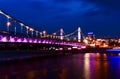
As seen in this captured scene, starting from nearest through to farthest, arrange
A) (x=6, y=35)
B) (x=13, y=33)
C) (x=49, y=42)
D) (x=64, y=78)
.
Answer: (x=64, y=78), (x=6, y=35), (x=13, y=33), (x=49, y=42)

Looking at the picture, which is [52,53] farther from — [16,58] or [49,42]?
[16,58]

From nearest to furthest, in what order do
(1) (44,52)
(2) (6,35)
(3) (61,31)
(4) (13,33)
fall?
1. (2) (6,35)
2. (4) (13,33)
3. (1) (44,52)
4. (3) (61,31)

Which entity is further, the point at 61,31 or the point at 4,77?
the point at 61,31

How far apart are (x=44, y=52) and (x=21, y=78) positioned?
63064mm

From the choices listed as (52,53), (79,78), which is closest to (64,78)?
(79,78)

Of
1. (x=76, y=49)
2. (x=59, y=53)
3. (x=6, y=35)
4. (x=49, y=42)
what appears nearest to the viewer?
(x=6, y=35)

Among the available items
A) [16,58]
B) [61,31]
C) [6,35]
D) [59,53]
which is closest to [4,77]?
[6,35]

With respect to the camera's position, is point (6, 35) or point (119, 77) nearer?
point (119, 77)

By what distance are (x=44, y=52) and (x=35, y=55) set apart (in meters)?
6.81

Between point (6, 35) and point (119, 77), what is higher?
point (6, 35)

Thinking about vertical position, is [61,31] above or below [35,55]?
above

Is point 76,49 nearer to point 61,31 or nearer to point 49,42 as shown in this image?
point 61,31

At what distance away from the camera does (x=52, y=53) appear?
357 feet

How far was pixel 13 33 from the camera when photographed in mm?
60781
